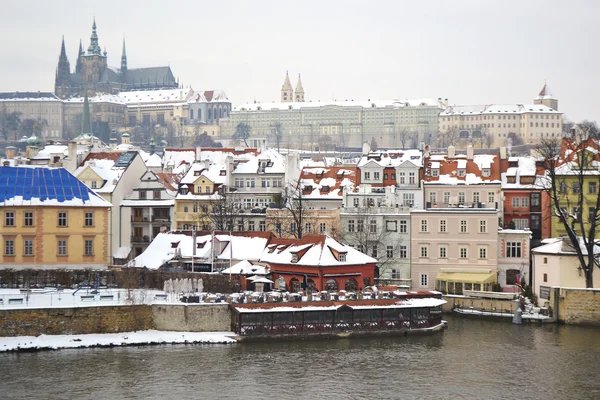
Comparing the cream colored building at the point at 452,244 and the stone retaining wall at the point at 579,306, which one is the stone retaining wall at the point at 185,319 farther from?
the stone retaining wall at the point at 579,306

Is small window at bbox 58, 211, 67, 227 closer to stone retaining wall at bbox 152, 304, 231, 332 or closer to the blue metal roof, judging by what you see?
the blue metal roof

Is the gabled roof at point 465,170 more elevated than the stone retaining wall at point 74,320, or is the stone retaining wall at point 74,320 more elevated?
the gabled roof at point 465,170

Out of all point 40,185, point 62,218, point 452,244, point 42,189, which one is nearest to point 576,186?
point 452,244

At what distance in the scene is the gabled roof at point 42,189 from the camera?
5138cm

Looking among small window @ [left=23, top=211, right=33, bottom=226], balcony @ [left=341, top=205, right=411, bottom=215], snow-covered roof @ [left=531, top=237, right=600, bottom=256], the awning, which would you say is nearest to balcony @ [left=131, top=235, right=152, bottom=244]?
small window @ [left=23, top=211, right=33, bottom=226]

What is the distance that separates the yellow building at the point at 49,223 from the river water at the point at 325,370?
1328 centimetres

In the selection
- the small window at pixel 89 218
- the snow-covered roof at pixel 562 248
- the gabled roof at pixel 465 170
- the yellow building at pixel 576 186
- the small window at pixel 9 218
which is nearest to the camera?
the snow-covered roof at pixel 562 248

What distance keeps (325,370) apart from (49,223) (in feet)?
67.9

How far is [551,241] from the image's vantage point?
4991 centimetres

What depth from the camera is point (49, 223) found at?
168 feet

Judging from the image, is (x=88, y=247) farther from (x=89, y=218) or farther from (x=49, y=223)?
(x=49, y=223)

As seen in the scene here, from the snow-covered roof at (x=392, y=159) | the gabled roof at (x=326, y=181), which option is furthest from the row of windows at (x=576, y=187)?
the gabled roof at (x=326, y=181)

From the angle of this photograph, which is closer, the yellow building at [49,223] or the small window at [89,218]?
the yellow building at [49,223]

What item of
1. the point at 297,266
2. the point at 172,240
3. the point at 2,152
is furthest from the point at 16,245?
the point at 2,152
